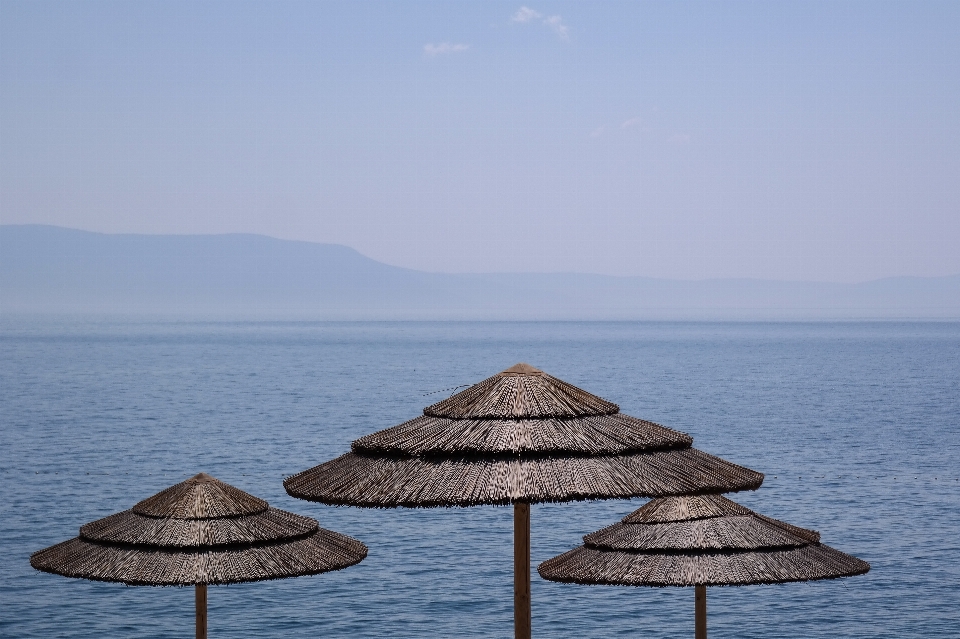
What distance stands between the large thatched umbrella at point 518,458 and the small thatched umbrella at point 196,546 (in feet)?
11.5

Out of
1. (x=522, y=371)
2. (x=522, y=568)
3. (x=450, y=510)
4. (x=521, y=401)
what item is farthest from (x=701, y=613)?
(x=450, y=510)

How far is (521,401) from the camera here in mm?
10836

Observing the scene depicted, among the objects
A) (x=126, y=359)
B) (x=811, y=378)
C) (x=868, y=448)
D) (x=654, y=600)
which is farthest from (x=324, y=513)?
(x=126, y=359)

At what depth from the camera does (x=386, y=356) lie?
19550cm

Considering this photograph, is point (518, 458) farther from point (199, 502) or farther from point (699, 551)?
point (199, 502)

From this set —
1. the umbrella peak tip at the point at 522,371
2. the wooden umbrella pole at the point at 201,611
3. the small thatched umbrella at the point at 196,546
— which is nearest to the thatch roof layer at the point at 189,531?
the small thatched umbrella at the point at 196,546

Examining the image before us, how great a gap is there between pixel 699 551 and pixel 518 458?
17.2 feet

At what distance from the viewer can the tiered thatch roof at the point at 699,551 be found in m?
14.9

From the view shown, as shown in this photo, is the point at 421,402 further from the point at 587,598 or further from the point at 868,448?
the point at 587,598

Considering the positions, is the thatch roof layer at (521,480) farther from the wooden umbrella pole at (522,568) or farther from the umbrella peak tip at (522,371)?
the wooden umbrella pole at (522,568)

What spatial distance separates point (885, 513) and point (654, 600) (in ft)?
56.3

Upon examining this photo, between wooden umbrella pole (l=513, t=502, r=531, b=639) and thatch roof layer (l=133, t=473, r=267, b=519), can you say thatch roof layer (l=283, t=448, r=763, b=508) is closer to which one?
wooden umbrella pole (l=513, t=502, r=531, b=639)

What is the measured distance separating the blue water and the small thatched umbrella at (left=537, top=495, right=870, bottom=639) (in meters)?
2.72

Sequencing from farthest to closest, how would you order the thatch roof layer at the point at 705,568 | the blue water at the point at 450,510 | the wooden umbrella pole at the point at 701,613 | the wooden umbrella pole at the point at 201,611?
1. the blue water at the point at 450,510
2. the wooden umbrella pole at the point at 701,613
3. the wooden umbrella pole at the point at 201,611
4. the thatch roof layer at the point at 705,568
